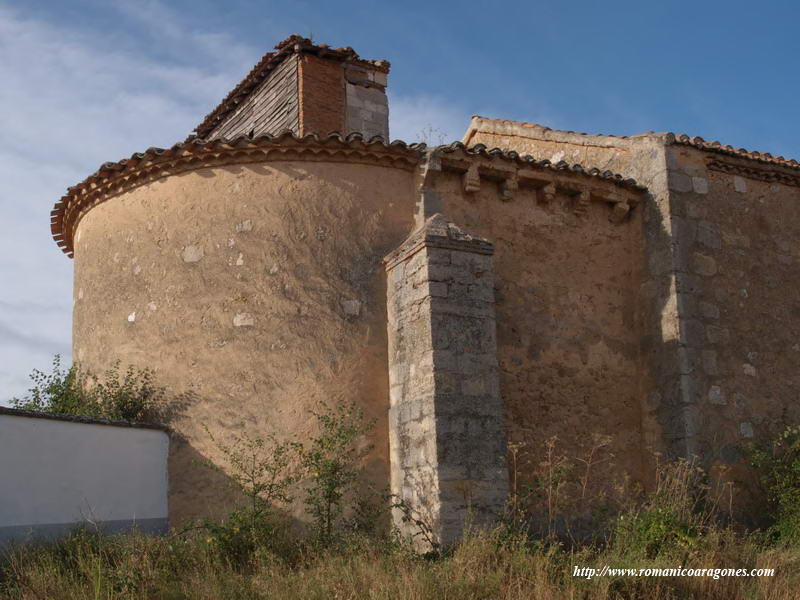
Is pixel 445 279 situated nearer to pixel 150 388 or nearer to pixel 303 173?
pixel 303 173

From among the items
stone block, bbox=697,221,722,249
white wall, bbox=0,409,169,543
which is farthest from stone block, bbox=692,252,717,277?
white wall, bbox=0,409,169,543

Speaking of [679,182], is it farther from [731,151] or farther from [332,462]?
[332,462]

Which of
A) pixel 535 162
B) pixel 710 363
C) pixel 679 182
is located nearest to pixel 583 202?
pixel 535 162

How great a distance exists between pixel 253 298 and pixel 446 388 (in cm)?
237

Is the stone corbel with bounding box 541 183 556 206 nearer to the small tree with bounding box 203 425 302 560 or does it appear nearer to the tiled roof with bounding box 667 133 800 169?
the tiled roof with bounding box 667 133 800 169

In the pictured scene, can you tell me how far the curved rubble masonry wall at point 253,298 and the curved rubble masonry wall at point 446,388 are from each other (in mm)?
525

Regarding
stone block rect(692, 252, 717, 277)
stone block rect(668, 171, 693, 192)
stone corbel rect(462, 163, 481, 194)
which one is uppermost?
stone block rect(668, 171, 693, 192)

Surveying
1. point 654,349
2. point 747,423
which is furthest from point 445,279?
point 747,423

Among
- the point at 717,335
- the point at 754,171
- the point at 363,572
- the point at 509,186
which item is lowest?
the point at 363,572

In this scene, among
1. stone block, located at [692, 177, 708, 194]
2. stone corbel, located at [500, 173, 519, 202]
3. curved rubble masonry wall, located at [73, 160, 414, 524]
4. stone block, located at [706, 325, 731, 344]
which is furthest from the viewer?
stone block, located at [692, 177, 708, 194]

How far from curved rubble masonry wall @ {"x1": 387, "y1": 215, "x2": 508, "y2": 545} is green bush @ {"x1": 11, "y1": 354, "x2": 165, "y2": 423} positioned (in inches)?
100

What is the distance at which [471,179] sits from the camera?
940cm

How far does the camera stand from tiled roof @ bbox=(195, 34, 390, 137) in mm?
13383

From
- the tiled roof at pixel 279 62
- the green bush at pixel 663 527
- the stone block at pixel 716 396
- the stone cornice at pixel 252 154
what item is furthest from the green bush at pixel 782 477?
the tiled roof at pixel 279 62
